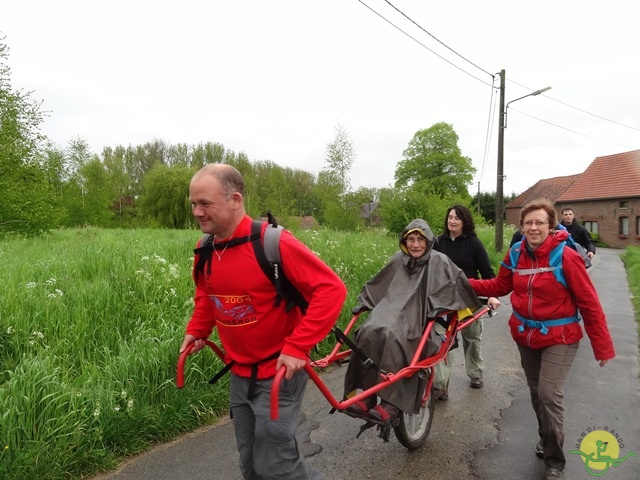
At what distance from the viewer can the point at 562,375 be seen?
2.98 m

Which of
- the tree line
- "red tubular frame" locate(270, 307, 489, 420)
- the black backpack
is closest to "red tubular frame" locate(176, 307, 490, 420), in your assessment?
"red tubular frame" locate(270, 307, 489, 420)

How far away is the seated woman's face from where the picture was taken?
3.62 meters

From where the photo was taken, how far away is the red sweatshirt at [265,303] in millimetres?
1930

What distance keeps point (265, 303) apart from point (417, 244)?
194cm

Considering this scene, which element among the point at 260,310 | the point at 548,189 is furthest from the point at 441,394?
the point at 548,189

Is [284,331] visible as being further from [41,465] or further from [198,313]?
[41,465]

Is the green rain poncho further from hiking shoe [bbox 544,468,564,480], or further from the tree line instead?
the tree line

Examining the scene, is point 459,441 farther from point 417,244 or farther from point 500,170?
point 500,170

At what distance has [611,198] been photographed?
37.6 m

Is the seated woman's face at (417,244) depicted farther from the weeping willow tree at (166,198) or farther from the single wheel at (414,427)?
the weeping willow tree at (166,198)

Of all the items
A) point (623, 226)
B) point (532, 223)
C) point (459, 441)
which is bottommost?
point (459, 441)

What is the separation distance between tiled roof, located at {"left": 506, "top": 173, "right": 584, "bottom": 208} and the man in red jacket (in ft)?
172

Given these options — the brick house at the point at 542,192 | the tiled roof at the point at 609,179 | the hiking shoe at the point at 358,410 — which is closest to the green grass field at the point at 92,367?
the hiking shoe at the point at 358,410

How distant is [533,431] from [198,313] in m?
3.08
